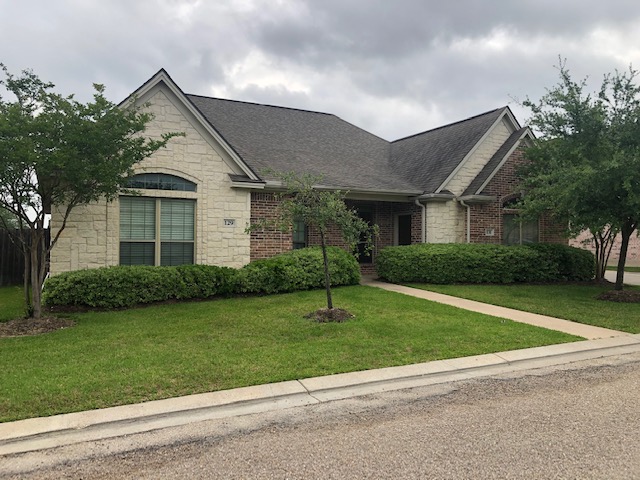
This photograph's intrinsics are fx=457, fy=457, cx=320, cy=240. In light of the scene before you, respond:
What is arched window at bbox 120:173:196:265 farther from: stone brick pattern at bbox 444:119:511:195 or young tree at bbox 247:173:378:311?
stone brick pattern at bbox 444:119:511:195

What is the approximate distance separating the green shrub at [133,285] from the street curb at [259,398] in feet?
20.1

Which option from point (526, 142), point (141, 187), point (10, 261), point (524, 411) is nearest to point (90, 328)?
point (141, 187)

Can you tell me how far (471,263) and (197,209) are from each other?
28.0 ft

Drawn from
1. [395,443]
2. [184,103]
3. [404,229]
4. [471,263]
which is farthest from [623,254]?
[184,103]

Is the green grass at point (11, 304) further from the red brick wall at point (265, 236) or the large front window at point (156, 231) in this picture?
the red brick wall at point (265, 236)

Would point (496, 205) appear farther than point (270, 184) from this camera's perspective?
Yes

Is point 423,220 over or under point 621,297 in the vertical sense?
over

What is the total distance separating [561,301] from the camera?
37.9 ft

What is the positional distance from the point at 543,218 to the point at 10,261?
65.6 ft

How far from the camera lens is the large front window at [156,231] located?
39.7ft

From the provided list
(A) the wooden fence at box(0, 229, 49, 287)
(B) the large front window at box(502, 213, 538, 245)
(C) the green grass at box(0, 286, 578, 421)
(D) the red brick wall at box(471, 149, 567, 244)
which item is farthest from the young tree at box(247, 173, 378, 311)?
(A) the wooden fence at box(0, 229, 49, 287)

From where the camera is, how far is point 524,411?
462 cm

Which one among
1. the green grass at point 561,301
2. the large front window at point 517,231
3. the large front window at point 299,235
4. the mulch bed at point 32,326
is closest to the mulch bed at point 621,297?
the green grass at point 561,301

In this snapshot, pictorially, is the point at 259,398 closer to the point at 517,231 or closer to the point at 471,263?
the point at 471,263
